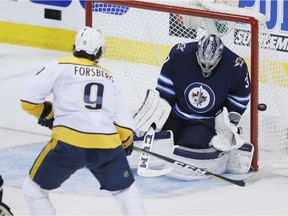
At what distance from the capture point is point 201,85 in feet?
16.8

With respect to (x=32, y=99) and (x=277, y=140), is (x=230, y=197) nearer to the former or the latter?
(x=277, y=140)

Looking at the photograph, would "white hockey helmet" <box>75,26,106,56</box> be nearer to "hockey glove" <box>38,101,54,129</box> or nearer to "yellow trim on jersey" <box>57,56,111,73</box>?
"yellow trim on jersey" <box>57,56,111,73</box>

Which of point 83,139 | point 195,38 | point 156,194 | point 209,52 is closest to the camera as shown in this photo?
→ point 83,139

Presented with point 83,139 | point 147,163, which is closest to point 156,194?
point 147,163

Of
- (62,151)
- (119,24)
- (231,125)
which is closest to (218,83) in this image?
(231,125)

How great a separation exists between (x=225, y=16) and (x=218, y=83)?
13.1 inches

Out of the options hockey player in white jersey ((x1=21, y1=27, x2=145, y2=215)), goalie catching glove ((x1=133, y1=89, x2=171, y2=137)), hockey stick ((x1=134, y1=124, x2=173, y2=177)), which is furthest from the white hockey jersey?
goalie catching glove ((x1=133, y1=89, x2=171, y2=137))

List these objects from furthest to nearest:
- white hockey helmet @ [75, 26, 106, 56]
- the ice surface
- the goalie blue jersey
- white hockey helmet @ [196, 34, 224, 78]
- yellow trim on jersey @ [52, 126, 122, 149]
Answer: the goalie blue jersey, white hockey helmet @ [196, 34, 224, 78], the ice surface, white hockey helmet @ [75, 26, 106, 56], yellow trim on jersey @ [52, 126, 122, 149]

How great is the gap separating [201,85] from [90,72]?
1.48 meters

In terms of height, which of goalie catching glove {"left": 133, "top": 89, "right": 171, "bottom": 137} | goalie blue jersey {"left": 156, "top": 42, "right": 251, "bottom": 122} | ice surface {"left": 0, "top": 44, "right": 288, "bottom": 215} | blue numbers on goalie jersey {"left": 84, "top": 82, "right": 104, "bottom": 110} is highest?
blue numbers on goalie jersey {"left": 84, "top": 82, "right": 104, "bottom": 110}

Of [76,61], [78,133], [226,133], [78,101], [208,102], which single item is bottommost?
[226,133]

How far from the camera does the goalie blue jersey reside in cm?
509

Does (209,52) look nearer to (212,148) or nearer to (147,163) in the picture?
(212,148)

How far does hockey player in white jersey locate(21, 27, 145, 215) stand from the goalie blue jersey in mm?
1420
